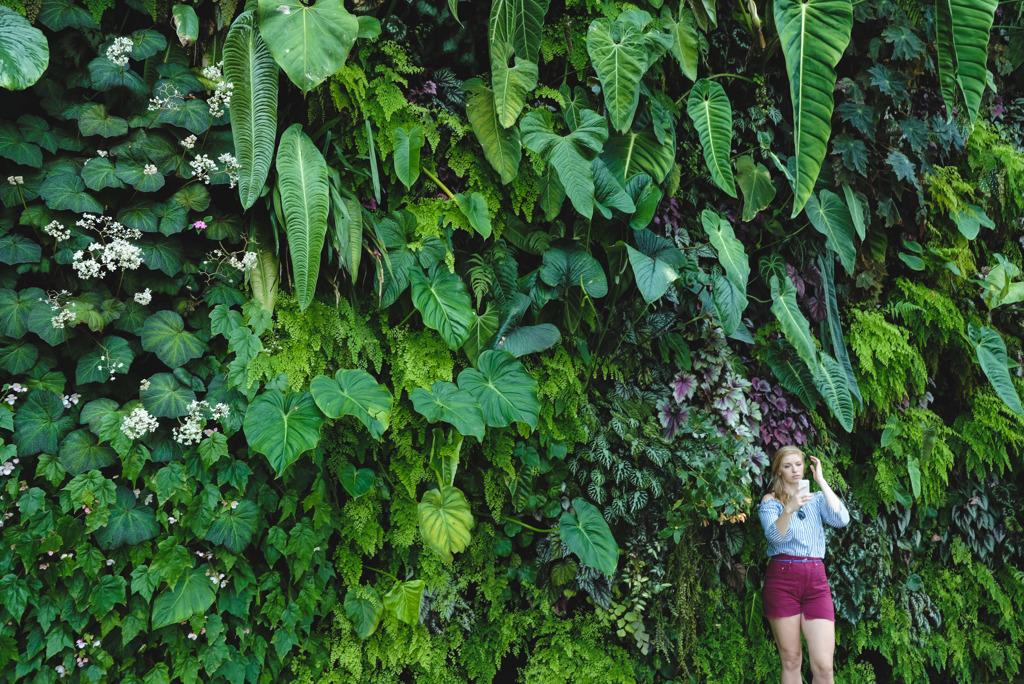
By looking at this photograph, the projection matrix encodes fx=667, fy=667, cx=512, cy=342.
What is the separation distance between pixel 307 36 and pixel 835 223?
2446mm

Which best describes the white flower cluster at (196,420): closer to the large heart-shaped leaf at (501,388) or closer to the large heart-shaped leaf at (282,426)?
the large heart-shaped leaf at (282,426)

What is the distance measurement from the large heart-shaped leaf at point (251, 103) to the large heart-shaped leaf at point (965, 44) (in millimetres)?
2584

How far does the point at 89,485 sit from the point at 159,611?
45cm

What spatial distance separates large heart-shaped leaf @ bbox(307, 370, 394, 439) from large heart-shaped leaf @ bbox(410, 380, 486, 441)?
0.38 ft

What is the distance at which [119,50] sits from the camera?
7.26ft

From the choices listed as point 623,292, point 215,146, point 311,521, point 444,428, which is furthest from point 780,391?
point 215,146

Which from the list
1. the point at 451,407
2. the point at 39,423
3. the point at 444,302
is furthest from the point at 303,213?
the point at 39,423

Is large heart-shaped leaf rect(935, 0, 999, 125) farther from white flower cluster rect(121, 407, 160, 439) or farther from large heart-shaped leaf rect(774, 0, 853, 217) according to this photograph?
white flower cluster rect(121, 407, 160, 439)

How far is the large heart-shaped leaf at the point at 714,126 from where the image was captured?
276 centimetres

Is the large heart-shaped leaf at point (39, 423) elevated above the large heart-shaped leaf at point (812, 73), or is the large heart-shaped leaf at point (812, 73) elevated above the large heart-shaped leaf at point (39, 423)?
the large heart-shaped leaf at point (812, 73)

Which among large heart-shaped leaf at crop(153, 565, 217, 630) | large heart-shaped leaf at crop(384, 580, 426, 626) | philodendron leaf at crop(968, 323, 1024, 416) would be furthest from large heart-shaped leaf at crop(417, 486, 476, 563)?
philodendron leaf at crop(968, 323, 1024, 416)

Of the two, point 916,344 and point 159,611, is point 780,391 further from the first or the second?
point 159,611

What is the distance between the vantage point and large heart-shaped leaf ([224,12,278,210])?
2.22m

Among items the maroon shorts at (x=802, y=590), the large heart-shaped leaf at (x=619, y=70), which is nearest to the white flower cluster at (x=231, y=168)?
the large heart-shaped leaf at (x=619, y=70)
